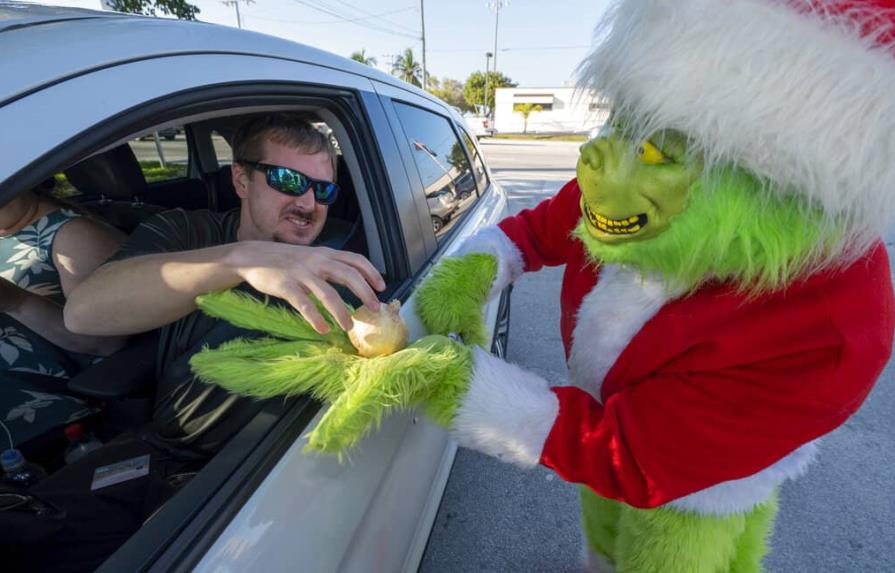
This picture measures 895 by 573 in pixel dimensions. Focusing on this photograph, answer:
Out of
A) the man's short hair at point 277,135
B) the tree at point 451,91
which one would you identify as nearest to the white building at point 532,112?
the tree at point 451,91

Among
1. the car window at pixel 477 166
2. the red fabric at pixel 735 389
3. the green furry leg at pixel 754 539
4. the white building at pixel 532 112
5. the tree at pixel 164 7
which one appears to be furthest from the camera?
the white building at pixel 532 112

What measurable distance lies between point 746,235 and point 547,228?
2.77 ft

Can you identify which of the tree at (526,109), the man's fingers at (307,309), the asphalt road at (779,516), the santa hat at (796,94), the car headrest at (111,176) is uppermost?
the santa hat at (796,94)

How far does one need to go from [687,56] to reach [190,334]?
1324 mm

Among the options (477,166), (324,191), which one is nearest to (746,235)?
(324,191)

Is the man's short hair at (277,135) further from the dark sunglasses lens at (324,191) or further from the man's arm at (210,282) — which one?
the man's arm at (210,282)

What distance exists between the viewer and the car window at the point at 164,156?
2.66m

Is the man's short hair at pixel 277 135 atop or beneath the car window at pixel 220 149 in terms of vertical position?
atop

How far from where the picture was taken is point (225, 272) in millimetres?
1022

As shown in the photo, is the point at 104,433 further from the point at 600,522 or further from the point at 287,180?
the point at 600,522

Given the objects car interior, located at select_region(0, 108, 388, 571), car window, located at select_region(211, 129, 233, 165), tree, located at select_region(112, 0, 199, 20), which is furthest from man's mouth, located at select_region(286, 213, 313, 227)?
tree, located at select_region(112, 0, 199, 20)

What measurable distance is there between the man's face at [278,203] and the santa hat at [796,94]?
119 centimetres

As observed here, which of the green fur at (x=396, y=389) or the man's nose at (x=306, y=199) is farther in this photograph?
the man's nose at (x=306, y=199)

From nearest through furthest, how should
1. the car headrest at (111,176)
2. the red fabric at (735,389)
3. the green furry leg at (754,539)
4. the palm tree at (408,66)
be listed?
the red fabric at (735,389) < the green furry leg at (754,539) < the car headrest at (111,176) < the palm tree at (408,66)
